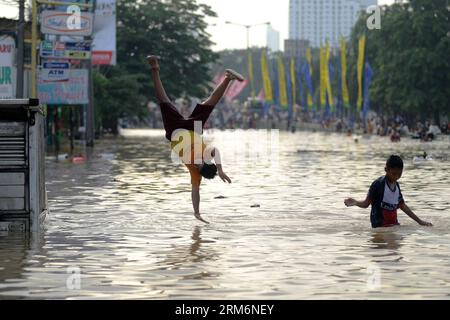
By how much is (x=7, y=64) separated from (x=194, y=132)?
106ft

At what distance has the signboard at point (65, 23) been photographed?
43.5 m

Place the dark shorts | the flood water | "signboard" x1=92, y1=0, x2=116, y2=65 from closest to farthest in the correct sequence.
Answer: the flood water
the dark shorts
"signboard" x1=92, y1=0, x2=116, y2=65

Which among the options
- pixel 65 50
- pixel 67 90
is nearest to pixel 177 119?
pixel 65 50

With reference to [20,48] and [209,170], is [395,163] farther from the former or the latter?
[20,48]

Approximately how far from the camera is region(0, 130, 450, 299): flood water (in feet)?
33.6

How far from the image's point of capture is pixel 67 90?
4709 cm

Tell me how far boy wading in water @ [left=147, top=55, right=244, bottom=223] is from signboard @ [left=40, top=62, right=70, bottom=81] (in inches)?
1121

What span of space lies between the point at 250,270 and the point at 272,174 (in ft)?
62.8

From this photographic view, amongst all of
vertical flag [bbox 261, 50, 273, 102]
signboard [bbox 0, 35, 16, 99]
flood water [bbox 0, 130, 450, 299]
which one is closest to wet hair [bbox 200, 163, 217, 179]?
flood water [bbox 0, 130, 450, 299]

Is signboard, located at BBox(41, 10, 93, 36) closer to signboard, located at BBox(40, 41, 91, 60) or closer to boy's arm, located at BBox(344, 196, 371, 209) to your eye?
signboard, located at BBox(40, 41, 91, 60)

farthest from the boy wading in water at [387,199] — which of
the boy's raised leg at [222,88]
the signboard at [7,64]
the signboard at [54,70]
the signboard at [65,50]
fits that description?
the signboard at [7,64]
